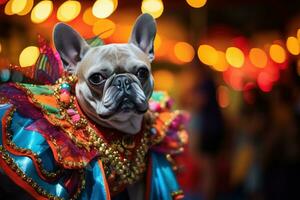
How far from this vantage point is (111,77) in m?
1.84

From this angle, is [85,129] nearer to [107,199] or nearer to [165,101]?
[107,199]

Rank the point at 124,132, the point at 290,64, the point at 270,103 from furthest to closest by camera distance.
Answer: the point at 270,103
the point at 290,64
the point at 124,132

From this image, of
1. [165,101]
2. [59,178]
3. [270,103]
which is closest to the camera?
[59,178]

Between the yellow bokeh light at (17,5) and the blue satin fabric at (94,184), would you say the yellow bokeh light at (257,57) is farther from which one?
the blue satin fabric at (94,184)

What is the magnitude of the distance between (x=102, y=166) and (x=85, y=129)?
13 centimetres

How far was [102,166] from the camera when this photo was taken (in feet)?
6.13

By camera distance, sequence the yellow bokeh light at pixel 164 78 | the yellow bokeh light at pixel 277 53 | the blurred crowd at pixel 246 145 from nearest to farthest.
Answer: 1. the blurred crowd at pixel 246 145
2. the yellow bokeh light at pixel 277 53
3. the yellow bokeh light at pixel 164 78

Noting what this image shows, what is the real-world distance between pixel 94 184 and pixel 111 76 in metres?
0.34

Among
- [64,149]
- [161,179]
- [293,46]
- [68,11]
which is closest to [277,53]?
[293,46]

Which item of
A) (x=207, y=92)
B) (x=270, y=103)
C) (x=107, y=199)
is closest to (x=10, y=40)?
(x=207, y=92)

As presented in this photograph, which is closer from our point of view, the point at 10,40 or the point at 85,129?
the point at 85,129

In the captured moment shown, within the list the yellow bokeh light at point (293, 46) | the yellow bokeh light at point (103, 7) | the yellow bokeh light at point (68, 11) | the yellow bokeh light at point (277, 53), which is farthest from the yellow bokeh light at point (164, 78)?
the yellow bokeh light at point (103, 7)

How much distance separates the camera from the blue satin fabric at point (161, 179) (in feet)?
6.72

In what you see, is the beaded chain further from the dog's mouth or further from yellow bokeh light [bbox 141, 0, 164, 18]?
yellow bokeh light [bbox 141, 0, 164, 18]
